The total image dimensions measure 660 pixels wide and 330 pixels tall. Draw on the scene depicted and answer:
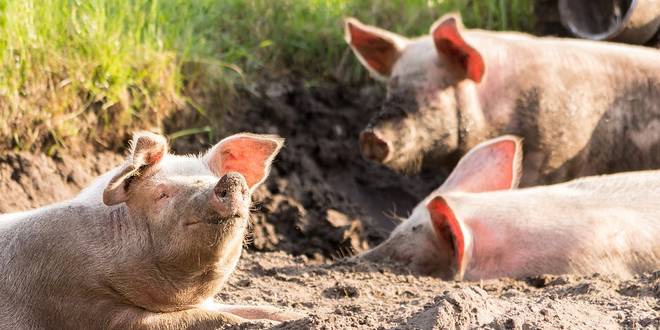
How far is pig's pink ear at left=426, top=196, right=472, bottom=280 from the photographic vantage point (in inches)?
233

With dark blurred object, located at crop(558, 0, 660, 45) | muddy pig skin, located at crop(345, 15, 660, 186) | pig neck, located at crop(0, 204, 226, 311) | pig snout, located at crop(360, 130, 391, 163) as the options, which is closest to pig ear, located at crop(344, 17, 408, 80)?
muddy pig skin, located at crop(345, 15, 660, 186)

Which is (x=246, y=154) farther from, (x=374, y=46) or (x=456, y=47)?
(x=374, y=46)

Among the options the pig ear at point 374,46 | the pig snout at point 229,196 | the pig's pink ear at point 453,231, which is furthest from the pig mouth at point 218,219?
the pig ear at point 374,46

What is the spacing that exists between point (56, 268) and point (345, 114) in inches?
162

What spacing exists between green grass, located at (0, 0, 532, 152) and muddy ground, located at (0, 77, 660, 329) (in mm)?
161

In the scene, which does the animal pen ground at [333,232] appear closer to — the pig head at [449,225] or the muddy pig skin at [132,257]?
the pig head at [449,225]

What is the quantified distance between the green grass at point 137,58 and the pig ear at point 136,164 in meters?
2.14

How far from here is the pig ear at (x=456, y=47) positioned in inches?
289

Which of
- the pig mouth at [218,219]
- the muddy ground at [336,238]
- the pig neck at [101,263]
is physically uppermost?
the pig mouth at [218,219]

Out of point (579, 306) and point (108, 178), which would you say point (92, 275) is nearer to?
point (108, 178)

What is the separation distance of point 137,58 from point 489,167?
190 centimetres

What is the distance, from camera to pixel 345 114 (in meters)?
8.63

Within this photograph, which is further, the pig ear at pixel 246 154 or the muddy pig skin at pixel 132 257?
the pig ear at pixel 246 154

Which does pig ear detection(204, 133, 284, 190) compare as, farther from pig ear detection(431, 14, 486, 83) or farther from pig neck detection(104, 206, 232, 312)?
pig ear detection(431, 14, 486, 83)
